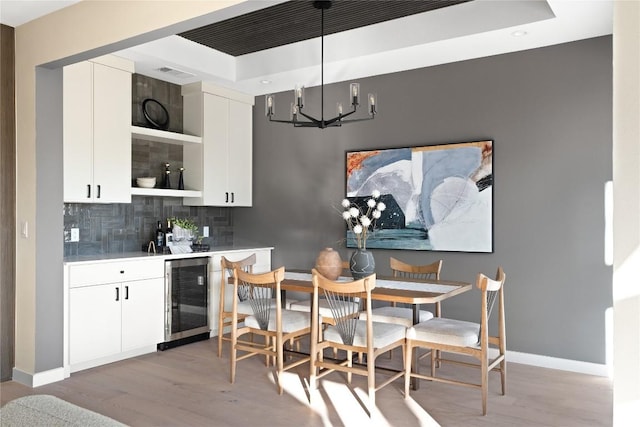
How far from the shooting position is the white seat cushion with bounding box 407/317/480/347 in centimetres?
330

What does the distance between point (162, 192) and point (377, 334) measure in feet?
8.92

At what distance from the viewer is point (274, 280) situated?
3.58 meters

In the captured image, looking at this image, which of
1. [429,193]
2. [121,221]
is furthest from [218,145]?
[429,193]

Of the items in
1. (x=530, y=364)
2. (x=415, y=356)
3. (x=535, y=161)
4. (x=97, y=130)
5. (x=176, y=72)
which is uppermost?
(x=176, y=72)

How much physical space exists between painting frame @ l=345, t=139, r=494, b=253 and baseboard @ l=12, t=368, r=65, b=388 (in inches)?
111

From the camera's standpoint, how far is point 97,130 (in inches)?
174

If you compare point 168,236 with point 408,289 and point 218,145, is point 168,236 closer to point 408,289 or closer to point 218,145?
point 218,145

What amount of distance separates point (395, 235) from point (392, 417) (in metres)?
2.08

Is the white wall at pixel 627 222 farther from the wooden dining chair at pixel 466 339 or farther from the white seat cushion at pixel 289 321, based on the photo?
the white seat cushion at pixel 289 321

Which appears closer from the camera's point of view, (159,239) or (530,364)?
(530,364)

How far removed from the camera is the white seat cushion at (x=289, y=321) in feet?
12.4

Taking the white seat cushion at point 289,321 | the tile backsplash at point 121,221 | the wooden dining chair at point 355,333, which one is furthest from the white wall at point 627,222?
the tile backsplash at point 121,221

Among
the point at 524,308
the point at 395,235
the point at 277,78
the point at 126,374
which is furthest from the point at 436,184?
the point at 126,374

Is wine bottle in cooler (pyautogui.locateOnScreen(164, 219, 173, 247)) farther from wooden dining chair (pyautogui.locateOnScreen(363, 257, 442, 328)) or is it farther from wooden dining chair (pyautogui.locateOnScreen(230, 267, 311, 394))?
wooden dining chair (pyautogui.locateOnScreen(363, 257, 442, 328))
